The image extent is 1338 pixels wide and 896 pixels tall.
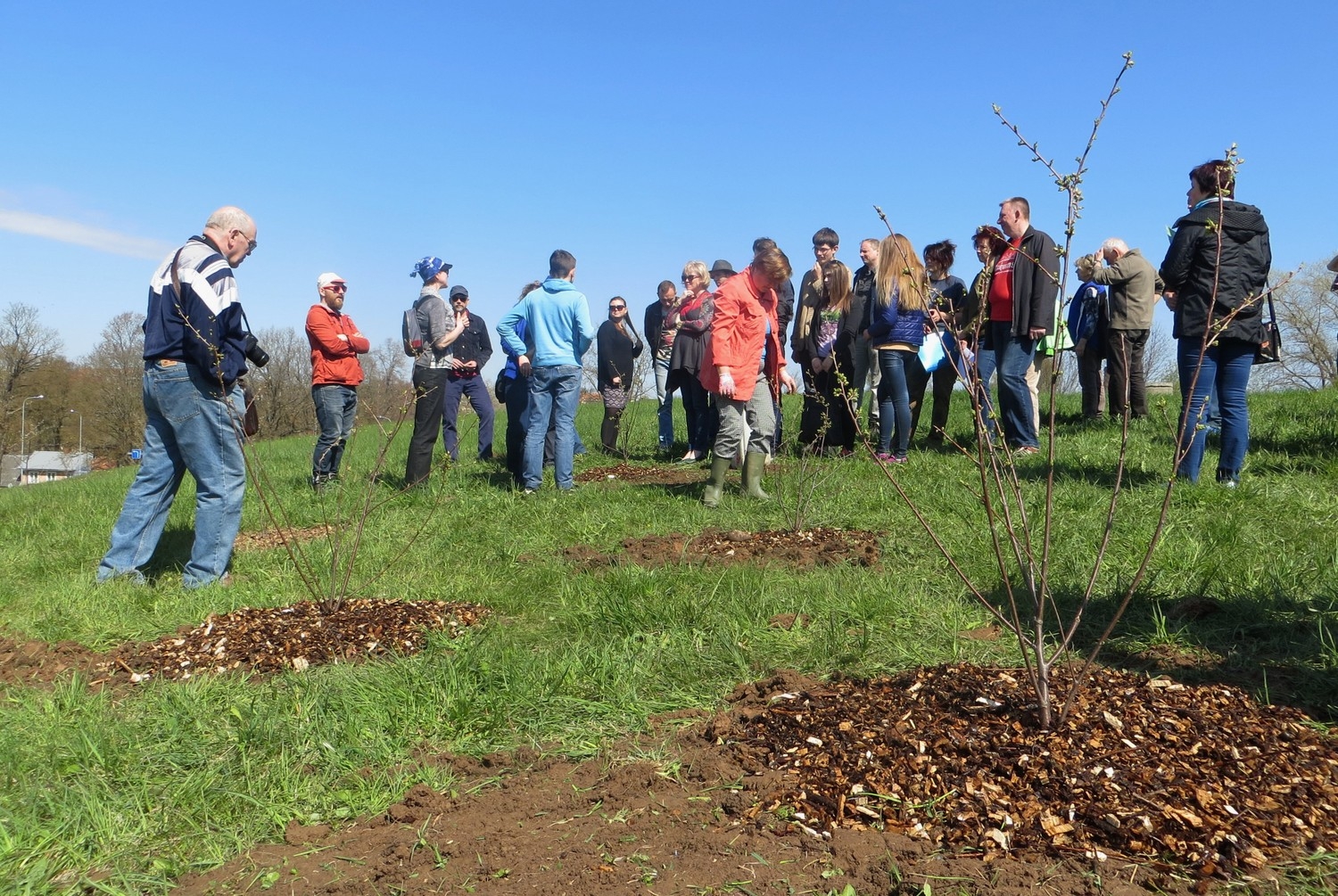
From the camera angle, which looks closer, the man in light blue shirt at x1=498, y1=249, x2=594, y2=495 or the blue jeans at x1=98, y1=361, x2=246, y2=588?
the blue jeans at x1=98, y1=361, x2=246, y2=588

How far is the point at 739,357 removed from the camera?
287 inches

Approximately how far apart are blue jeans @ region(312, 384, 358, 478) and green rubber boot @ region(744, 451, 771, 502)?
393cm

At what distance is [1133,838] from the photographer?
8.14 feet

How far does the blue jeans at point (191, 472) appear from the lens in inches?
216

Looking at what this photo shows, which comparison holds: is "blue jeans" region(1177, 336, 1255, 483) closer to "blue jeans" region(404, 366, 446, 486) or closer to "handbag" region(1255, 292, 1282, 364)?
"handbag" region(1255, 292, 1282, 364)

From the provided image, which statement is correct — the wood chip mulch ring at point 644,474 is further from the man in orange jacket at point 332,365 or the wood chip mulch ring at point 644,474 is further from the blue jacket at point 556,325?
the man in orange jacket at point 332,365

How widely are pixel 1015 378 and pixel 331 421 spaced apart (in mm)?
6400

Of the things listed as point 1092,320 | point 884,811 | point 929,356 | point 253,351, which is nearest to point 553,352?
point 253,351

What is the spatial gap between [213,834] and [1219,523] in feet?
17.4

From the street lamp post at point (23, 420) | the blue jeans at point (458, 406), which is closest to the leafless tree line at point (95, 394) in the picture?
the street lamp post at point (23, 420)

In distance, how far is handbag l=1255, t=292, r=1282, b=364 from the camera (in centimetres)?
670

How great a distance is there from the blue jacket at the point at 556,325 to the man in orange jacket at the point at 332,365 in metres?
1.77

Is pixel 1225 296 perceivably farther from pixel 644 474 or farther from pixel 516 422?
pixel 516 422

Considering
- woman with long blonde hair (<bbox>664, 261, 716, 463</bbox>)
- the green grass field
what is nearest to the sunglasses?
the green grass field
